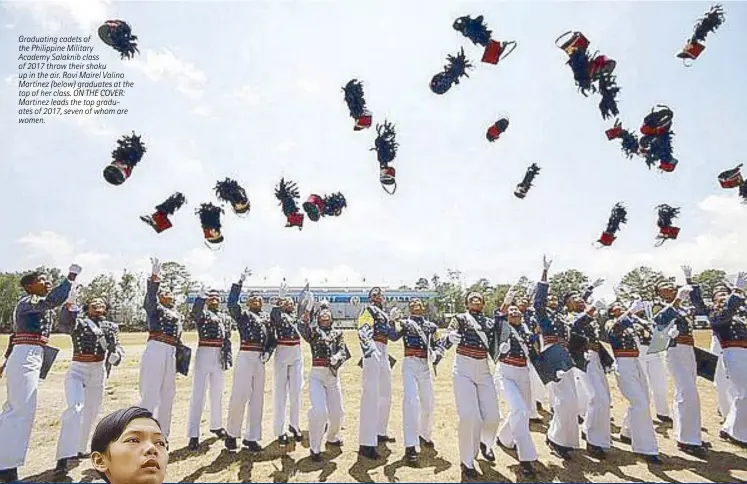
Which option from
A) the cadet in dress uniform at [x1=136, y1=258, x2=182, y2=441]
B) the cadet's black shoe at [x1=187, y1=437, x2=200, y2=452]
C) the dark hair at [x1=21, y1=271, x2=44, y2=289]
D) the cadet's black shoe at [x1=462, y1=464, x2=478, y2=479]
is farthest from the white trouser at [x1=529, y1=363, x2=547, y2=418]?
the dark hair at [x1=21, y1=271, x2=44, y2=289]

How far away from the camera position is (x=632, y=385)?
726cm

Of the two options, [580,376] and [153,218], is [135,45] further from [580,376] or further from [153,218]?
[580,376]

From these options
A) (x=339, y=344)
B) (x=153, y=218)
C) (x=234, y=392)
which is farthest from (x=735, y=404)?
(x=153, y=218)

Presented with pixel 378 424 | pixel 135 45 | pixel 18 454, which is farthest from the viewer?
pixel 378 424

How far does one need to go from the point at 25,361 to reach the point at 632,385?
8180 mm

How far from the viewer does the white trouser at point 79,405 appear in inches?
247

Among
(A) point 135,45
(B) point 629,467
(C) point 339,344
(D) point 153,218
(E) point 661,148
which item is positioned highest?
(A) point 135,45

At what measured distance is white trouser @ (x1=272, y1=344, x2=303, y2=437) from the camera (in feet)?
26.3

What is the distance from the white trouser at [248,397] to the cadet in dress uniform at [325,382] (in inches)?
33.7

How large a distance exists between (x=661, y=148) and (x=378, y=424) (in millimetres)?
6518

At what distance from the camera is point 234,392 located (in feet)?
24.7

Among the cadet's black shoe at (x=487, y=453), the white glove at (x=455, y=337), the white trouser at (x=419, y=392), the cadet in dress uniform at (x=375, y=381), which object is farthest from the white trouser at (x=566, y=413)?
the cadet in dress uniform at (x=375, y=381)

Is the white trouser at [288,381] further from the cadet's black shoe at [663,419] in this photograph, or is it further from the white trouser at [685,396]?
the cadet's black shoe at [663,419]

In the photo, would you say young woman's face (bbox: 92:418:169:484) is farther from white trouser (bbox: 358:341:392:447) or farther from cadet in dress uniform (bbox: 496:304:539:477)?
white trouser (bbox: 358:341:392:447)
